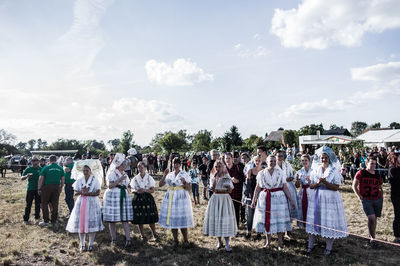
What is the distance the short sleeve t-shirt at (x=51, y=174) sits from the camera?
8484 mm

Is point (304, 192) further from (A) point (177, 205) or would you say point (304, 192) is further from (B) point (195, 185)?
(B) point (195, 185)

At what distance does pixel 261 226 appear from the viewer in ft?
19.2

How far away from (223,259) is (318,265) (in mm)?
1771

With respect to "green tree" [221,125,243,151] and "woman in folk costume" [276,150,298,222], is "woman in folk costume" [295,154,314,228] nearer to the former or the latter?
"woman in folk costume" [276,150,298,222]

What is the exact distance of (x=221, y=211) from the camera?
5.83 meters

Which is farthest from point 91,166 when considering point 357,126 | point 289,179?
point 357,126

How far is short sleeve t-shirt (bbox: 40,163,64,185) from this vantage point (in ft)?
27.8

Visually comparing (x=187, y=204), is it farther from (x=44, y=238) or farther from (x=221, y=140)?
(x=221, y=140)

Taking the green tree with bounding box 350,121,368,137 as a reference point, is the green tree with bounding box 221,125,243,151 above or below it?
below

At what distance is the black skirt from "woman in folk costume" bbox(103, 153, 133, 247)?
12 centimetres

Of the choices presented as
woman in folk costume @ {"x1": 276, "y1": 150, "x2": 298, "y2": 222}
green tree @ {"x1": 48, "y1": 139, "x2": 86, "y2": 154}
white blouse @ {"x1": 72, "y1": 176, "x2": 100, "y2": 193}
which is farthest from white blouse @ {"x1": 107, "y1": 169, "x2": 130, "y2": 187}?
green tree @ {"x1": 48, "y1": 139, "x2": 86, "y2": 154}

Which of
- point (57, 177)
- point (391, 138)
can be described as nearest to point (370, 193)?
point (57, 177)

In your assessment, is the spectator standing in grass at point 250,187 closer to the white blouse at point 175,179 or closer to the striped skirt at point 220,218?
the striped skirt at point 220,218

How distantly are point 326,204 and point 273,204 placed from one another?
1028 mm
